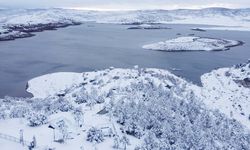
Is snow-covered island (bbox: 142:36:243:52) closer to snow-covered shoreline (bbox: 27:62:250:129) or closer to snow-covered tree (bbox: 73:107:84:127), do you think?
snow-covered shoreline (bbox: 27:62:250:129)

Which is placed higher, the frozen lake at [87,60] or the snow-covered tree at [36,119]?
the snow-covered tree at [36,119]

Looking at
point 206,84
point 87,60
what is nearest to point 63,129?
point 206,84

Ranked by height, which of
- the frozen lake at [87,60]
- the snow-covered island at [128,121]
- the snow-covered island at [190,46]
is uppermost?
the snow-covered island at [128,121]

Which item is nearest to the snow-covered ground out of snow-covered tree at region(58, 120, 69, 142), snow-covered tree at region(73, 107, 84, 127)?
snow-covered tree at region(73, 107, 84, 127)

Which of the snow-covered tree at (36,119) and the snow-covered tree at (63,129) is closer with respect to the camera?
the snow-covered tree at (63,129)

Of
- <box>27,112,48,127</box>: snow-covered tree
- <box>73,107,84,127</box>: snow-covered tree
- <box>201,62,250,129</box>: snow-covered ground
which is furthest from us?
<box>201,62,250,129</box>: snow-covered ground

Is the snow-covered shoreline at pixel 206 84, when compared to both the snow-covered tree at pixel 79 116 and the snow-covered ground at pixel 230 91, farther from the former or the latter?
the snow-covered tree at pixel 79 116

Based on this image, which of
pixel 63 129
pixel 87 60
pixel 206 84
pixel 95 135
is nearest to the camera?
pixel 95 135

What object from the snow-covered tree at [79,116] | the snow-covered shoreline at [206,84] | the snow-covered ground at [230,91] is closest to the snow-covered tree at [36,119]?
the snow-covered tree at [79,116]

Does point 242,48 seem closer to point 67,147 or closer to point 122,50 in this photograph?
point 122,50

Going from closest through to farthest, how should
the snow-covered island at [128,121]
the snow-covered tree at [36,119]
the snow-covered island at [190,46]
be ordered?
the snow-covered island at [128,121] → the snow-covered tree at [36,119] → the snow-covered island at [190,46]

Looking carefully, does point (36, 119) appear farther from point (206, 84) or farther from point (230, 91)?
point (206, 84)
